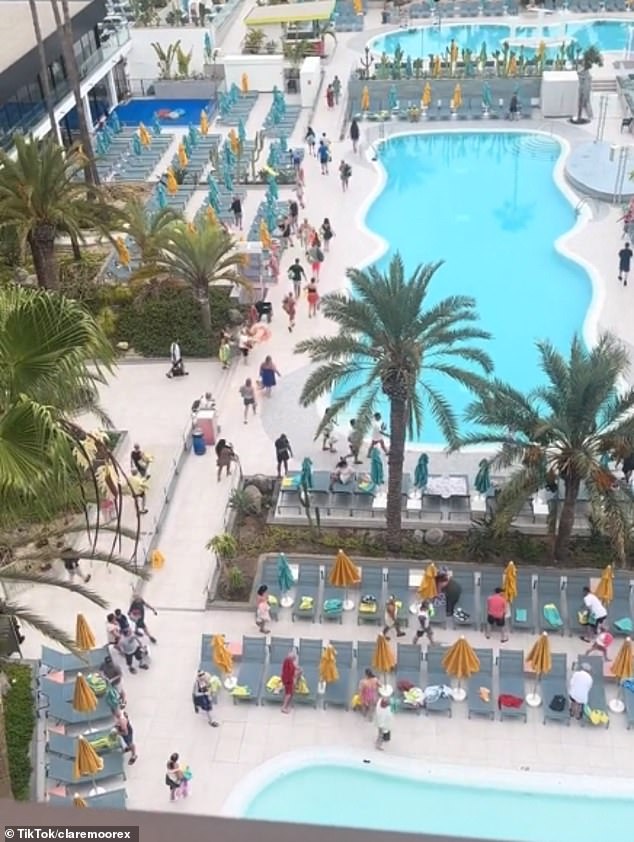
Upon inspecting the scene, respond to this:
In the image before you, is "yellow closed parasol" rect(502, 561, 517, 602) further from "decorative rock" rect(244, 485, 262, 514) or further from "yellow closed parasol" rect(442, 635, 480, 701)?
"decorative rock" rect(244, 485, 262, 514)

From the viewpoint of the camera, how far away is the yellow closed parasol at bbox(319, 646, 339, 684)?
13.4m

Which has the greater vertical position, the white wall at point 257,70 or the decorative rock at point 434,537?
the white wall at point 257,70

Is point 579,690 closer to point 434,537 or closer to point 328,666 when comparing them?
point 328,666

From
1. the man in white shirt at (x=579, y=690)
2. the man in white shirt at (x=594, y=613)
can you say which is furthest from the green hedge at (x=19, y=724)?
the man in white shirt at (x=594, y=613)

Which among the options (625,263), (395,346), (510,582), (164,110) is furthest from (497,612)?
(164,110)

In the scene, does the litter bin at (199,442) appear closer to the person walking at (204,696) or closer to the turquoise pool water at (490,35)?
the person walking at (204,696)

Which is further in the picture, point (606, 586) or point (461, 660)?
→ point (606, 586)

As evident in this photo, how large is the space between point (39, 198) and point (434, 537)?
11.2m

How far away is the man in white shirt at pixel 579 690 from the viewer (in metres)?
12.8

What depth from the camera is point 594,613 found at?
1423 centimetres

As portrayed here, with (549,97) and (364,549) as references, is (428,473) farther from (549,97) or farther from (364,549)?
(549,97)

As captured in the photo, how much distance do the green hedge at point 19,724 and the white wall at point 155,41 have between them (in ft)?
104

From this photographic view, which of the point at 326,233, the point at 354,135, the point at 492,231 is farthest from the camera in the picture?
the point at 354,135

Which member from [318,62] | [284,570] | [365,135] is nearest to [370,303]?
[284,570]
